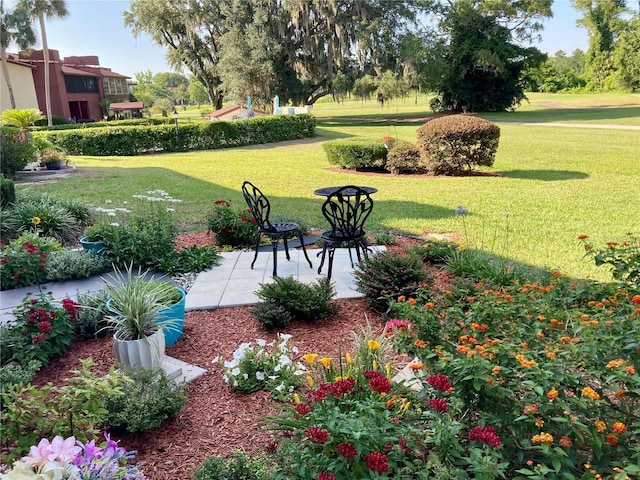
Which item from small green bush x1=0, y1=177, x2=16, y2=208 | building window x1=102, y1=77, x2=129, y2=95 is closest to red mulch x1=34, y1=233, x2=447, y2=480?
small green bush x1=0, y1=177, x2=16, y2=208

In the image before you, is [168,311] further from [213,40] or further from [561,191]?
[213,40]

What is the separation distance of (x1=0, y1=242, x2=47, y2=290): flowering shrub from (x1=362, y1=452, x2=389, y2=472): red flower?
3.65 metres

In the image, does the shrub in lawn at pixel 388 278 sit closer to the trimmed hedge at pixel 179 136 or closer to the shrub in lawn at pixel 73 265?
the shrub in lawn at pixel 73 265

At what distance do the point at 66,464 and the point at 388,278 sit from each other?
2293 mm

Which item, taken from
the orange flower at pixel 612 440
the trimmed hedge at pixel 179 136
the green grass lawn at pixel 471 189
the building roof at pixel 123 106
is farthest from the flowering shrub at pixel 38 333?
the building roof at pixel 123 106

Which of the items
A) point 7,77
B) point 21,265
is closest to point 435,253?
point 21,265

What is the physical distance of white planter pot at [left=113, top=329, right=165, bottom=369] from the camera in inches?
94.5

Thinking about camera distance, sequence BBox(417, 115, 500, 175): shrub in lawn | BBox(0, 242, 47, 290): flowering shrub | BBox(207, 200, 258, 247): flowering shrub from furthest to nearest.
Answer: BBox(417, 115, 500, 175): shrub in lawn, BBox(207, 200, 258, 247): flowering shrub, BBox(0, 242, 47, 290): flowering shrub

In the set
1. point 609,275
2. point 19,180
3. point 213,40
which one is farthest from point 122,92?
point 609,275

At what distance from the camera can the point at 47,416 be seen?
183 cm

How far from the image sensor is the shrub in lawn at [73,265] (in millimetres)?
4004

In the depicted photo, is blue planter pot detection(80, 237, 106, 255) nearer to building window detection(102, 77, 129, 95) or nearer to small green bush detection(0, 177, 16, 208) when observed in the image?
small green bush detection(0, 177, 16, 208)

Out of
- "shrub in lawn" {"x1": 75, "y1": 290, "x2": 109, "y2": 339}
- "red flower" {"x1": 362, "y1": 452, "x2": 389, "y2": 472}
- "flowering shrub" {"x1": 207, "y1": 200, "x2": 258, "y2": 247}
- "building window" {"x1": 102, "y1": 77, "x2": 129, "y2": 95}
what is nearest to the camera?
"red flower" {"x1": 362, "y1": 452, "x2": 389, "y2": 472}

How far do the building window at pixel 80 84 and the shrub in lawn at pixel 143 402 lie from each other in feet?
119
